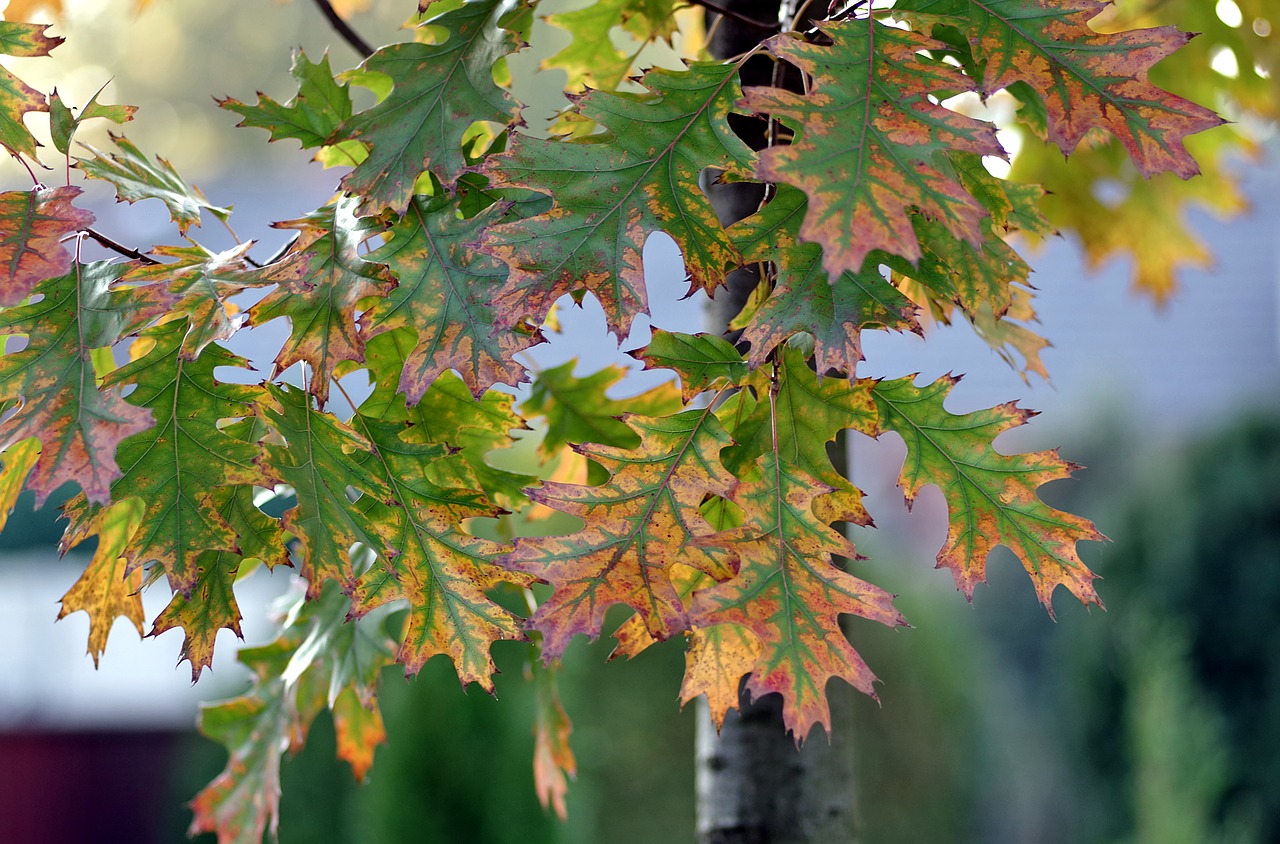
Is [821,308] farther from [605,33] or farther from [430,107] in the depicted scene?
[605,33]

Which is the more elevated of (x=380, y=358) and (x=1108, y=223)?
(x=1108, y=223)

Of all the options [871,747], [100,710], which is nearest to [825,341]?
[871,747]

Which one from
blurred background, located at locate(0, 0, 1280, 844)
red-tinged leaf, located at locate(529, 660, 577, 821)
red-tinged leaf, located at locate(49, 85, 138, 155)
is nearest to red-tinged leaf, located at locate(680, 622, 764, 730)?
red-tinged leaf, located at locate(529, 660, 577, 821)

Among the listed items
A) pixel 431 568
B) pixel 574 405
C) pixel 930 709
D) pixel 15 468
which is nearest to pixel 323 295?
pixel 431 568

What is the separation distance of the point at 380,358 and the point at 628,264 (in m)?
0.22

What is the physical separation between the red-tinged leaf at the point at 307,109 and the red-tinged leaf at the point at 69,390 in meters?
0.15

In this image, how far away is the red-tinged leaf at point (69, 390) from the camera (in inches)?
24.5

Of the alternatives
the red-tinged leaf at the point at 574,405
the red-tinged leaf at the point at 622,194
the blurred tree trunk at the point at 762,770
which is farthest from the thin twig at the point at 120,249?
the blurred tree trunk at the point at 762,770

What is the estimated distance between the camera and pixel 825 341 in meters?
0.63

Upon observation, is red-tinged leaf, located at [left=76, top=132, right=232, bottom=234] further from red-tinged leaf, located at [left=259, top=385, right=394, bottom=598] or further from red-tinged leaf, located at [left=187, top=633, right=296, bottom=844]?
red-tinged leaf, located at [left=187, top=633, right=296, bottom=844]

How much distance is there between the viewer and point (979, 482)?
0.74 metres

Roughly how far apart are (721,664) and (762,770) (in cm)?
36

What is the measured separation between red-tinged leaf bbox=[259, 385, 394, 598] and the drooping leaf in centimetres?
47

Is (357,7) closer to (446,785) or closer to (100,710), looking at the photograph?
(446,785)
